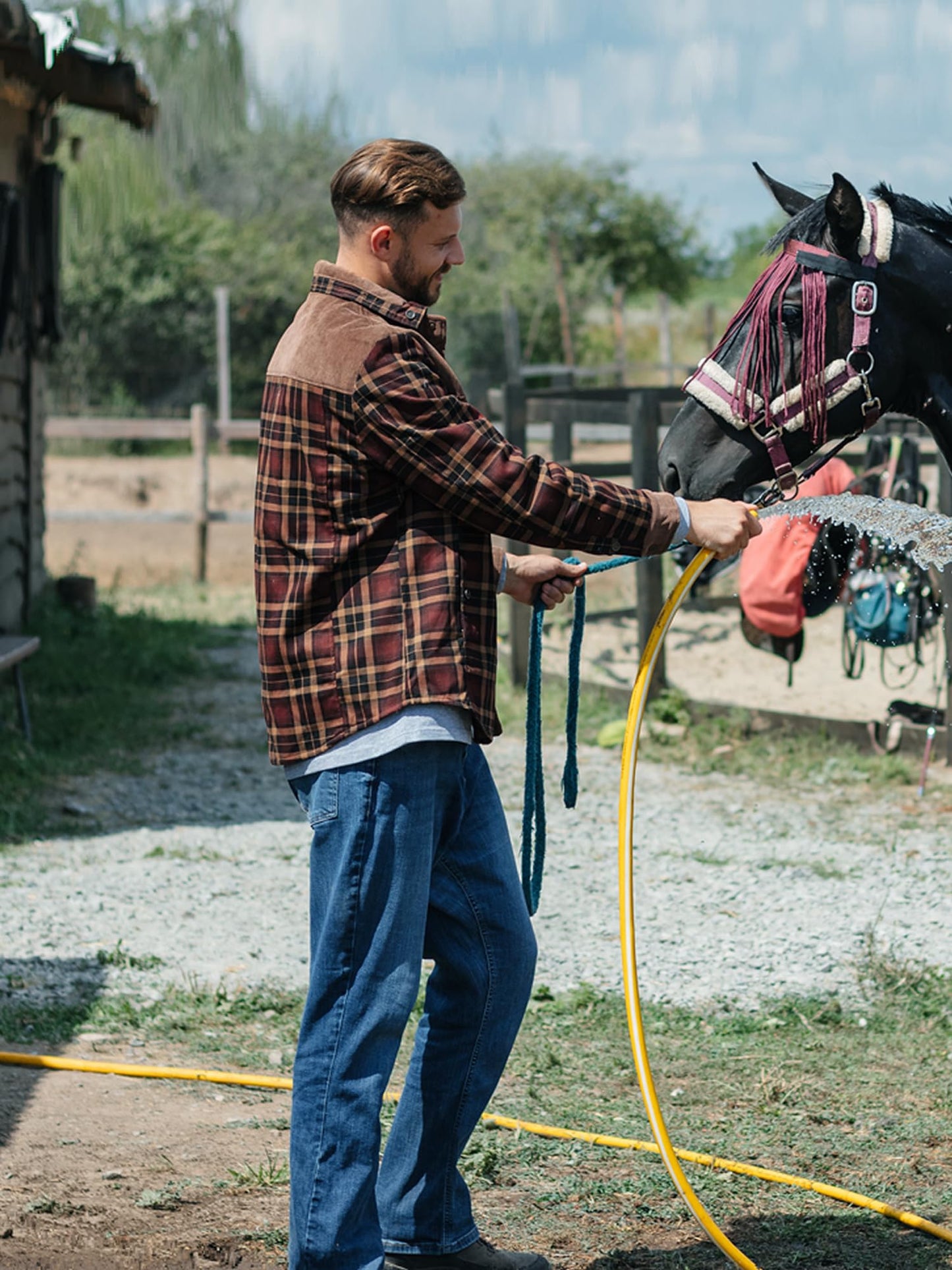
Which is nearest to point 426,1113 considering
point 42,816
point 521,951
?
point 521,951

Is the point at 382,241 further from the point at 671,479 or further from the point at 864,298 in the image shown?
the point at 864,298

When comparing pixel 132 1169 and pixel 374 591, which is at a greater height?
pixel 374 591

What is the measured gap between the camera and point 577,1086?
3.63 meters

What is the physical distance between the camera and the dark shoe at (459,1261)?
2.53 metres

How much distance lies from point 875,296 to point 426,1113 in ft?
5.91

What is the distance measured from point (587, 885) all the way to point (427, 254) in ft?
11.0

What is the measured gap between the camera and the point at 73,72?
8852mm

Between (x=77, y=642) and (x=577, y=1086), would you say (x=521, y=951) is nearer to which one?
(x=577, y=1086)

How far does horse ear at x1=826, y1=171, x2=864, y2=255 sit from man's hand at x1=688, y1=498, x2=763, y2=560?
2.66 ft

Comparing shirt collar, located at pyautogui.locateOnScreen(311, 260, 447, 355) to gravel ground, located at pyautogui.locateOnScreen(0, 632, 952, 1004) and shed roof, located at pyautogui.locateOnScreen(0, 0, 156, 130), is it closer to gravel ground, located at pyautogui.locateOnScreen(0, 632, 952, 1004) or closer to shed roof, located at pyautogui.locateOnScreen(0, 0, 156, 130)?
gravel ground, located at pyautogui.locateOnScreen(0, 632, 952, 1004)

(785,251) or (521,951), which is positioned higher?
(785,251)

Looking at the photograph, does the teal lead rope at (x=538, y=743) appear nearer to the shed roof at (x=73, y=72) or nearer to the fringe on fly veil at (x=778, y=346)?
the fringe on fly veil at (x=778, y=346)

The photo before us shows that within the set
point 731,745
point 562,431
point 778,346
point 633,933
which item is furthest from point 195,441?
point 633,933

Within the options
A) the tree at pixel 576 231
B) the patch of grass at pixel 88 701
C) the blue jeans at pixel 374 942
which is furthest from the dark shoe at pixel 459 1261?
the tree at pixel 576 231
